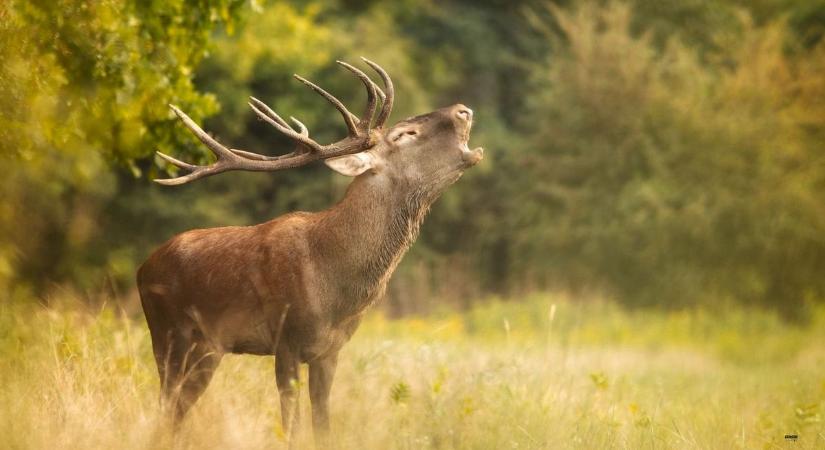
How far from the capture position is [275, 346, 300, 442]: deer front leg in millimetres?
5961

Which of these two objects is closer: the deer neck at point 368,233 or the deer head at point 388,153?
the deer neck at point 368,233

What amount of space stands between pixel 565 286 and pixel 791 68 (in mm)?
6064

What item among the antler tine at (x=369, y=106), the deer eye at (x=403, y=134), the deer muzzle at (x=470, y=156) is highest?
the antler tine at (x=369, y=106)

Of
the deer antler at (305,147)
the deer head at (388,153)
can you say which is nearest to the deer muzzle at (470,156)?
the deer head at (388,153)

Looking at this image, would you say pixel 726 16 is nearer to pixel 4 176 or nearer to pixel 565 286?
pixel 565 286

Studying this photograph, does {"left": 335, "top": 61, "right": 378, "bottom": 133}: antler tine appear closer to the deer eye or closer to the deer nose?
the deer eye

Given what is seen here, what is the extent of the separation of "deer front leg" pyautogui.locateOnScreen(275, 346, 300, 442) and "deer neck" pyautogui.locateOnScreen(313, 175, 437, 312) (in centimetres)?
48

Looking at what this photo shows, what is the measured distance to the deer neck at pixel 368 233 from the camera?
6.49 m

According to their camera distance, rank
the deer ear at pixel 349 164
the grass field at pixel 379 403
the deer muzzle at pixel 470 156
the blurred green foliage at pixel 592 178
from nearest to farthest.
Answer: the grass field at pixel 379 403
the deer ear at pixel 349 164
the deer muzzle at pixel 470 156
the blurred green foliage at pixel 592 178

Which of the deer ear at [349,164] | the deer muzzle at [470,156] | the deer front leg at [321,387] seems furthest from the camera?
the deer muzzle at [470,156]

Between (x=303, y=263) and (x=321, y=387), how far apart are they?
2.37ft

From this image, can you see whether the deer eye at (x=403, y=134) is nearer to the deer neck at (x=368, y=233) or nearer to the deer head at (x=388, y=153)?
the deer head at (x=388, y=153)

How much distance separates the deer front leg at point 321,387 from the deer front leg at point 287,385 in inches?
8.2

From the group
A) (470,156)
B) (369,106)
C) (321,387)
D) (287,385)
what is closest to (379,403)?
(321,387)
